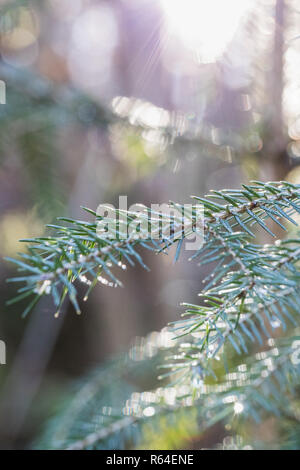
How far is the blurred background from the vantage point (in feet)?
1.67

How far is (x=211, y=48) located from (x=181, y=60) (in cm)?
38

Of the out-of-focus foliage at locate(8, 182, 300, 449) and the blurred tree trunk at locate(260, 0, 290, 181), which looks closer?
the out-of-focus foliage at locate(8, 182, 300, 449)

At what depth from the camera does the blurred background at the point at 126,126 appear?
1.67 ft

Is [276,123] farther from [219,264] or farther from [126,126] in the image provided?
[219,264]

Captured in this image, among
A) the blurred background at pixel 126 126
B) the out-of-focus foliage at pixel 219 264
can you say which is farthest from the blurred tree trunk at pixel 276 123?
the out-of-focus foliage at pixel 219 264

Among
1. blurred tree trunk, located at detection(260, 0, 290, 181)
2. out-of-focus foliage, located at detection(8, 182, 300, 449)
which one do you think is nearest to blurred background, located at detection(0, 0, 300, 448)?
blurred tree trunk, located at detection(260, 0, 290, 181)

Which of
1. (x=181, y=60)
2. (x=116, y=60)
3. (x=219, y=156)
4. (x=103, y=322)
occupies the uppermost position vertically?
(x=116, y=60)

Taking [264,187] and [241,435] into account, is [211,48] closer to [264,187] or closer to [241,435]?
[264,187]

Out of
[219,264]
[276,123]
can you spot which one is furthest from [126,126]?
[219,264]

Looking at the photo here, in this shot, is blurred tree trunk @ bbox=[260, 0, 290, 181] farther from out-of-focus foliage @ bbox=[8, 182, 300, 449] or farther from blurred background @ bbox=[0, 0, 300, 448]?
out-of-focus foliage @ bbox=[8, 182, 300, 449]

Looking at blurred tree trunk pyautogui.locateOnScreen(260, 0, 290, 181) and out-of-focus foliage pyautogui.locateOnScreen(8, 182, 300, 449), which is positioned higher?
blurred tree trunk pyautogui.locateOnScreen(260, 0, 290, 181)

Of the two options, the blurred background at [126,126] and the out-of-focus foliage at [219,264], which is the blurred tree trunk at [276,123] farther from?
the out-of-focus foliage at [219,264]

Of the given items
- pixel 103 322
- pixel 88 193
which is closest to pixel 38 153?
pixel 88 193
